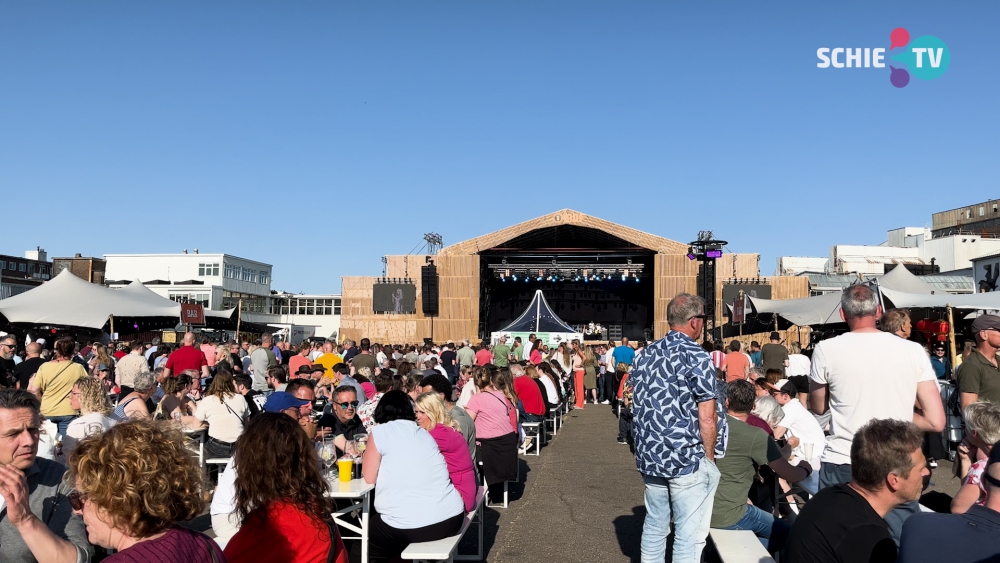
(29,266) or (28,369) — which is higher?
(29,266)

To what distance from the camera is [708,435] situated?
4.04 metres

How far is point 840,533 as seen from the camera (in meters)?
2.66

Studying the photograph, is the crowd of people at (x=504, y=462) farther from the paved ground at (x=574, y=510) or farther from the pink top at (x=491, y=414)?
the paved ground at (x=574, y=510)

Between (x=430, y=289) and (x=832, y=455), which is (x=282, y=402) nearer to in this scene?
(x=832, y=455)

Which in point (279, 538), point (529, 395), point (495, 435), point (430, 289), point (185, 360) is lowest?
point (495, 435)

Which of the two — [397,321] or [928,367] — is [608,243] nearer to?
[397,321]

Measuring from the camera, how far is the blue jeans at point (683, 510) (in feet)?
13.2

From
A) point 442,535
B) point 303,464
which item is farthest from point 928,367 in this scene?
point 303,464

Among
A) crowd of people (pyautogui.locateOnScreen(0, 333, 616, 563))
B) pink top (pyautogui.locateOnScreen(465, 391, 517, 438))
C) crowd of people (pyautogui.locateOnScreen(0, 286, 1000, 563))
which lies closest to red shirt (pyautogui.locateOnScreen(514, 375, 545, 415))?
crowd of people (pyautogui.locateOnScreen(0, 333, 616, 563))

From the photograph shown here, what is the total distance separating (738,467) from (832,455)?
710 mm

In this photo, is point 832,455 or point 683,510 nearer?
point 832,455

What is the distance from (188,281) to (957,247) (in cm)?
5104

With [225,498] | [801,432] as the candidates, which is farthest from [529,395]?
[225,498]

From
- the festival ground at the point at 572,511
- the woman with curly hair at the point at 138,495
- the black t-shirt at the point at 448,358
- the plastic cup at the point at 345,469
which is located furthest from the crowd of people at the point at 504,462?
the black t-shirt at the point at 448,358
